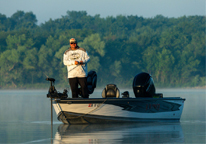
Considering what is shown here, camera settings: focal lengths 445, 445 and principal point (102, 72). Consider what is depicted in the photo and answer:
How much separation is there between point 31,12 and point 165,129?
123m

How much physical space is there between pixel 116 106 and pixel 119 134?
82.7 inches

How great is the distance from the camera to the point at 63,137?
847cm

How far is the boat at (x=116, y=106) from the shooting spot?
1072cm

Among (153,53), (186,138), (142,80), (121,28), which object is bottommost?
(186,138)

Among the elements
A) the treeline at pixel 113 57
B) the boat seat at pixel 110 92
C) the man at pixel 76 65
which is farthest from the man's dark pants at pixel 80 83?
the treeline at pixel 113 57

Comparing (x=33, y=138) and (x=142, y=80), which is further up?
(x=142, y=80)

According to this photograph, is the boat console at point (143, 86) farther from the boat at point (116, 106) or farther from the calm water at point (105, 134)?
the calm water at point (105, 134)

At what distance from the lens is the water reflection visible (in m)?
7.98

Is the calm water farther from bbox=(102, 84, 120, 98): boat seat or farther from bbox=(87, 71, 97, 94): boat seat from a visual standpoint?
bbox=(87, 71, 97, 94): boat seat

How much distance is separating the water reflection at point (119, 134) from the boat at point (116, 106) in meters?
0.36

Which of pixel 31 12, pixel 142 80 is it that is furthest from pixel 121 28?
pixel 142 80

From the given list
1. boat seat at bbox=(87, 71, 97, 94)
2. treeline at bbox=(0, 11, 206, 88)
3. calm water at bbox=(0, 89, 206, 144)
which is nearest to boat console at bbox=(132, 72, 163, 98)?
calm water at bbox=(0, 89, 206, 144)

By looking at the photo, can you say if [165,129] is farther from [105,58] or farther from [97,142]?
[105,58]

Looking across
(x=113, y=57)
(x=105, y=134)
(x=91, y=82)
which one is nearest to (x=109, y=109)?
(x=91, y=82)
